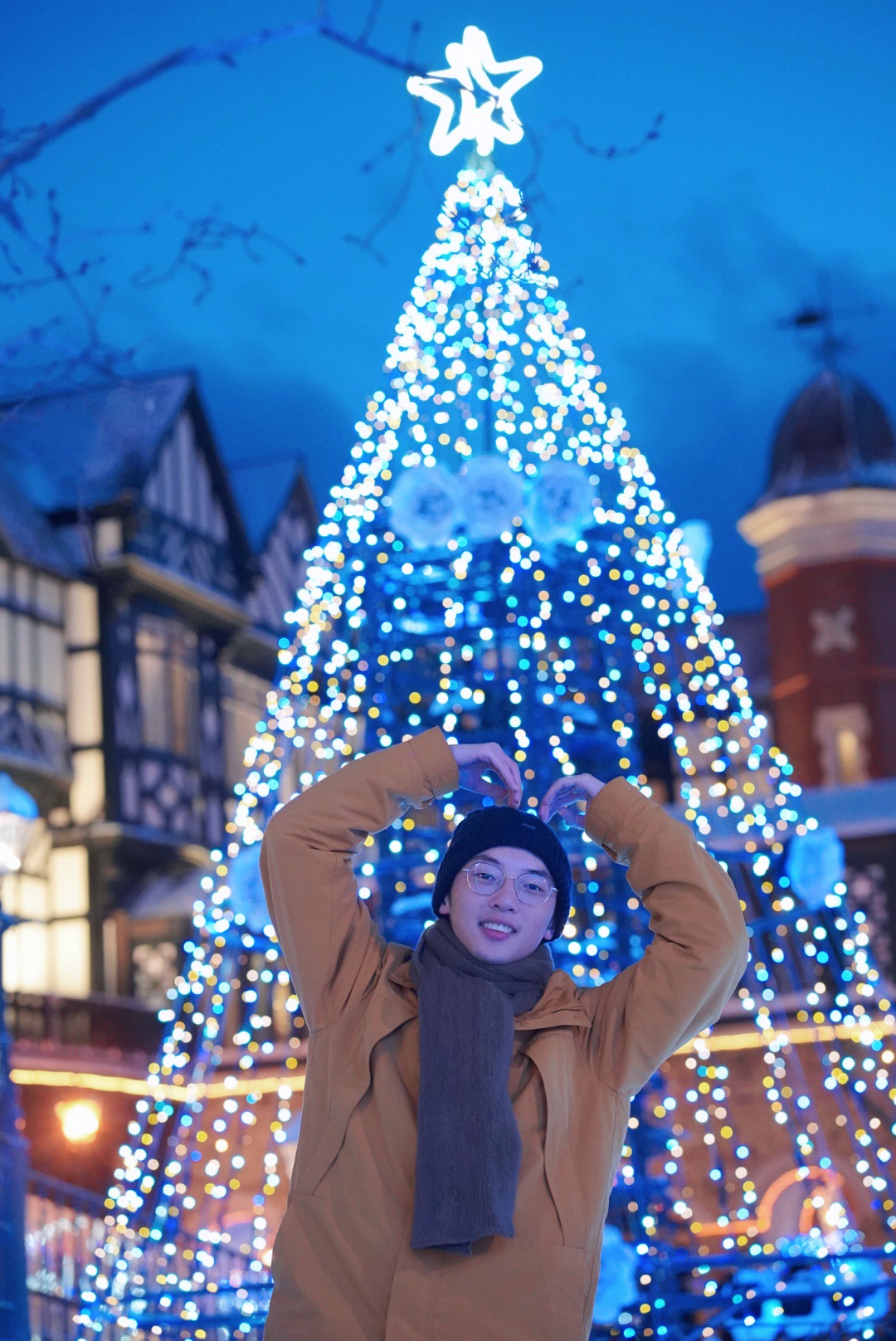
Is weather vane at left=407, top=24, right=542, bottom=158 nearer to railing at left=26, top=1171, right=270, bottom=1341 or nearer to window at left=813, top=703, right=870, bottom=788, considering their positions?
railing at left=26, top=1171, right=270, bottom=1341

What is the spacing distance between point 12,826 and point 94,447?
1262cm

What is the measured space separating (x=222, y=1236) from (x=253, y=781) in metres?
5.99

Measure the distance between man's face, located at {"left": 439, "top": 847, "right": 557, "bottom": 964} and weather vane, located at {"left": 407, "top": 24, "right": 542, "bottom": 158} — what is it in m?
2.94

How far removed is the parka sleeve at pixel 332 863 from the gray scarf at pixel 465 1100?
0.47 ft

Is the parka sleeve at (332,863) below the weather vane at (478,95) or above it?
below

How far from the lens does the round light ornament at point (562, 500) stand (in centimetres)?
830

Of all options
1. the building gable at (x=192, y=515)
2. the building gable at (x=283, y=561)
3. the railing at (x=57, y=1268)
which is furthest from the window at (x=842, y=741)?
the railing at (x=57, y=1268)

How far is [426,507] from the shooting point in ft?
27.3

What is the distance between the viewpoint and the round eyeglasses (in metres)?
2.77

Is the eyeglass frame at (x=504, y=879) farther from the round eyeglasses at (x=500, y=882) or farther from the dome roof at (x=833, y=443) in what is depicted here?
the dome roof at (x=833, y=443)

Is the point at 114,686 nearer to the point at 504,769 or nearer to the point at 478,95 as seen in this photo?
the point at 478,95

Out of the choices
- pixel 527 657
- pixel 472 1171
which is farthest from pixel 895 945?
pixel 472 1171

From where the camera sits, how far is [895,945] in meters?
15.2

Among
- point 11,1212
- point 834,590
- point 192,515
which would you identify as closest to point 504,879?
point 11,1212
